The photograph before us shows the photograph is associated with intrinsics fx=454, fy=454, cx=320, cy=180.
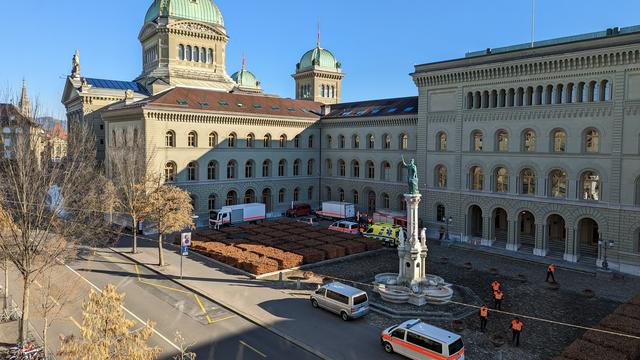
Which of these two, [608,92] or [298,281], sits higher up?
[608,92]

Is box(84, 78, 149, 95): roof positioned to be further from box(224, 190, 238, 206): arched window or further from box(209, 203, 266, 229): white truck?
box(209, 203, 266, 229): white truck

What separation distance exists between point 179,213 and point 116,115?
25320mm

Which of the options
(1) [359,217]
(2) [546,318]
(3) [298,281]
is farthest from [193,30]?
(2) [546,318]

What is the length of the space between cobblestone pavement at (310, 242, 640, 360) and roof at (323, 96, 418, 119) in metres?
19.1

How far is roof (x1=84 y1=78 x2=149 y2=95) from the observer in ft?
230

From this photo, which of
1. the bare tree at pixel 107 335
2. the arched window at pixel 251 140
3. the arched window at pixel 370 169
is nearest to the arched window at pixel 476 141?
the arched window at pixel 370 169

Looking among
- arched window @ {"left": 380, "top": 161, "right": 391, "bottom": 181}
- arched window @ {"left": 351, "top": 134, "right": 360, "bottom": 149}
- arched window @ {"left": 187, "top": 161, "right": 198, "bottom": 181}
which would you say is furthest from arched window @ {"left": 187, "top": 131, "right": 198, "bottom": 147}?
arched window @ {"left": 380, "top": 161, "right": 391, "bottom": 181}

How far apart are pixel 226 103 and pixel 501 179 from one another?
33.9m

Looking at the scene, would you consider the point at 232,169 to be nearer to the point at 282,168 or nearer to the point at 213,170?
the point at 213,170

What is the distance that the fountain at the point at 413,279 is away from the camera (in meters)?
28.3

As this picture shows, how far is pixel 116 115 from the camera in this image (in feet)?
180

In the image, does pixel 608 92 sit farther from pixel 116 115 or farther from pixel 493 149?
pixel 116 115

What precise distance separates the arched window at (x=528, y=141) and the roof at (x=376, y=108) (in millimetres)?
14073

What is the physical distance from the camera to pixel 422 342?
2036 cm
